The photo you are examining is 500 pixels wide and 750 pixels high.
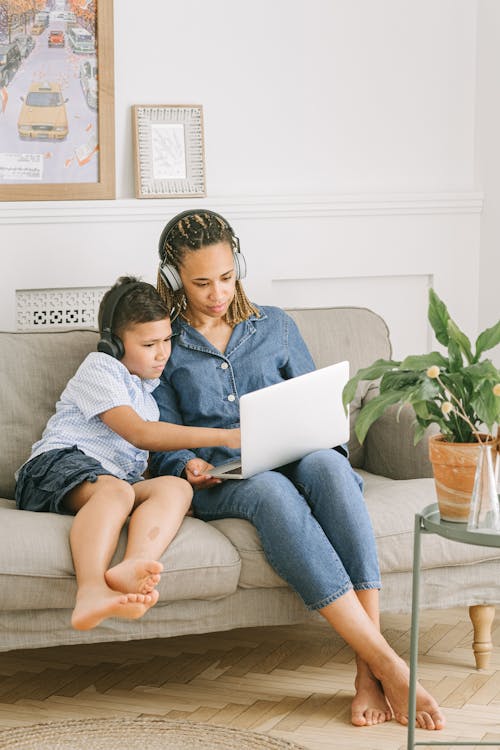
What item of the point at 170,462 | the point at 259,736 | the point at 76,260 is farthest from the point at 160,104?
the point at 259,736

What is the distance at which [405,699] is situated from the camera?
2133mm

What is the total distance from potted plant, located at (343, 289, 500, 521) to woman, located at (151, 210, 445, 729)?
0.41m

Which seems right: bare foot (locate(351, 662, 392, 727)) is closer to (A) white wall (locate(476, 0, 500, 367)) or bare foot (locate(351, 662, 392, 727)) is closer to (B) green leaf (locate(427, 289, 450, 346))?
(B) green leaf (locate(427, 289, 450, 346))

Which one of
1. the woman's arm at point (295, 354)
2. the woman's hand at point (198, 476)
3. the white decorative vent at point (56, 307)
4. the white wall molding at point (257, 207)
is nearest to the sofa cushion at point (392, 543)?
the woman's hand at point (198, 476)

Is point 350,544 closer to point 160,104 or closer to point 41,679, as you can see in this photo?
point 41,679

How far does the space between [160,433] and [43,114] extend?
1.11 metres

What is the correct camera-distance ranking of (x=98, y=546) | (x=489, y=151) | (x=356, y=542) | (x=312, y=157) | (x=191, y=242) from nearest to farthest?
(x=98, y=546)
(x=356, y=542)
(x=191, y=242)
(x=312, y=157)
(x=489, y=151)

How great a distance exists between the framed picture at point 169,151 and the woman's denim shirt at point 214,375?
685 millimetres

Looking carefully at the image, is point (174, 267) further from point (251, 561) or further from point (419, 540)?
point (419, 540)

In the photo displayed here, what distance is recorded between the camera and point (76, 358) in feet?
8.71

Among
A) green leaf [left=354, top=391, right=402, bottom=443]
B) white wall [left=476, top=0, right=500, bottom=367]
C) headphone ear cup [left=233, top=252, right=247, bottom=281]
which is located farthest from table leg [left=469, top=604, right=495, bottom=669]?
white wall [left=476, top=0, right=500, bottom=367]

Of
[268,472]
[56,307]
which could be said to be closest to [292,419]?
[268,472]

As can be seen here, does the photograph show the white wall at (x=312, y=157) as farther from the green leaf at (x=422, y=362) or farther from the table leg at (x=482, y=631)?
the green leaf at (x=422, y=362)

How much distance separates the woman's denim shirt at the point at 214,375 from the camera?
8.32 ft
